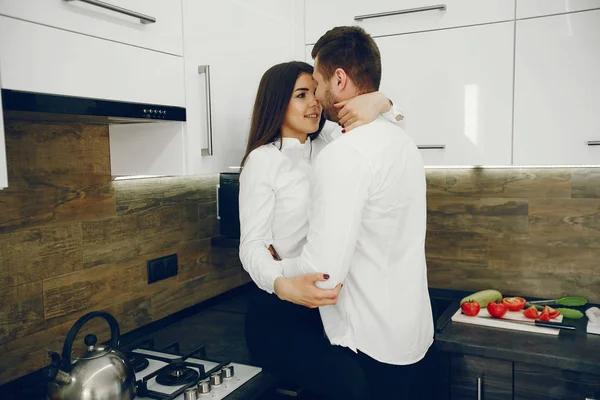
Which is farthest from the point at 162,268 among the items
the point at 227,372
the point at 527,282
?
the point at 527,282

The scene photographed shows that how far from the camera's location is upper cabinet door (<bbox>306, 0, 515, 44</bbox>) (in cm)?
173

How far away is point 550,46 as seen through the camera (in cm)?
167

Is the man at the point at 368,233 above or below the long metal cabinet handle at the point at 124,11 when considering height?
below

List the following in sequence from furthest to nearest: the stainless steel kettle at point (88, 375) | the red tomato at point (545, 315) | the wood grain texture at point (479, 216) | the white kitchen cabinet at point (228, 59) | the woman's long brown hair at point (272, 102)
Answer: the wood grain texture at point (479, 216) < the red tomato at point (545, 315) < the woman's long brown hair at point (272, 102) < the white kitchen cabinet at point (228, 59) < the stainless steel kettle at point (88, 375)

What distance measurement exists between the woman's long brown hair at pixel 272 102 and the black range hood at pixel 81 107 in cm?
31

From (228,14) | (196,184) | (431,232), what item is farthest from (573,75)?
(196,184)

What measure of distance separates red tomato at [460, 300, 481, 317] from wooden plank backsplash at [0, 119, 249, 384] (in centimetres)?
112

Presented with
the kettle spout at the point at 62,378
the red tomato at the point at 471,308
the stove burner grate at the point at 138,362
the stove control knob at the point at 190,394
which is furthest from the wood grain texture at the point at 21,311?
the red tomato at the point at 471,308

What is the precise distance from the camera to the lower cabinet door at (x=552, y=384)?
1502mm

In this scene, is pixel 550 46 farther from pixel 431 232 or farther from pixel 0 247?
pixel 0 247

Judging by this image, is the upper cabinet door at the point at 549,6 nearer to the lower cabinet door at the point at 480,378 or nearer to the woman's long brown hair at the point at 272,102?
the woman's long brown hair at the point at 272,102

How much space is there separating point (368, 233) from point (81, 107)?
76cm

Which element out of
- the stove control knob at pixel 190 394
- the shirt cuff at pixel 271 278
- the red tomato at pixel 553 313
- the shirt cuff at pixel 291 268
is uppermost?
the shirt cuff at pixel 291 268

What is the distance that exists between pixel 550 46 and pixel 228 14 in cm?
108
